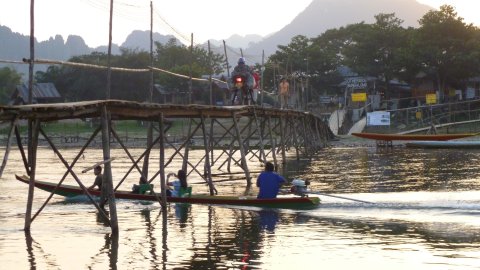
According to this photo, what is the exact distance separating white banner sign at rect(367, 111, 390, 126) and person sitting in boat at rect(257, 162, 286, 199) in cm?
3895

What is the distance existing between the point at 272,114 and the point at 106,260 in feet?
72.2

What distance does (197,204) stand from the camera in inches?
890

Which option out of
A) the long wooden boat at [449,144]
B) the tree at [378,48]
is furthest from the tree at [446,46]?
the long wooden boat at [449,144]

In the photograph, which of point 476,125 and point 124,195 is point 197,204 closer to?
point 124,195

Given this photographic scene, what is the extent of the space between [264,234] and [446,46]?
159 feet

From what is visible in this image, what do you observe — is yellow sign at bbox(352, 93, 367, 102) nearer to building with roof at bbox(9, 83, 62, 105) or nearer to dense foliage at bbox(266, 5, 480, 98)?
dense foliage at bbox(266, 5, 480, 98)

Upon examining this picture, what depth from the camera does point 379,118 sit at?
59125 millimetres

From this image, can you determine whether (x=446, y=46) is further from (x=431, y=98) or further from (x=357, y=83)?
(x=357, y=83)

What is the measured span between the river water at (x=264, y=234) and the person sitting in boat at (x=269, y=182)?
1.76ft

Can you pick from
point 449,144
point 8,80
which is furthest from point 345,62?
point 8,80

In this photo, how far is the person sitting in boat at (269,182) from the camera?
20734 millimetres

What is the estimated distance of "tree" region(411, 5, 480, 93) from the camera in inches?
2409

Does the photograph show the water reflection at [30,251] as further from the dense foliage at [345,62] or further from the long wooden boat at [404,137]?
the long wooden boat at [404,137]

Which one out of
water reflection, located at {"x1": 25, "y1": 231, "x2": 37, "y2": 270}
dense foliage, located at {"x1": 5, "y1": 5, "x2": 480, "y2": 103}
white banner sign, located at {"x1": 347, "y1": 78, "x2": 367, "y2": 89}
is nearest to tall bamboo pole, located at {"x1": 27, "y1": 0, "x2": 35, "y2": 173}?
water reflection, located at {"x1": 25, "y1": 231, "x2": 37, "y2": 270}
